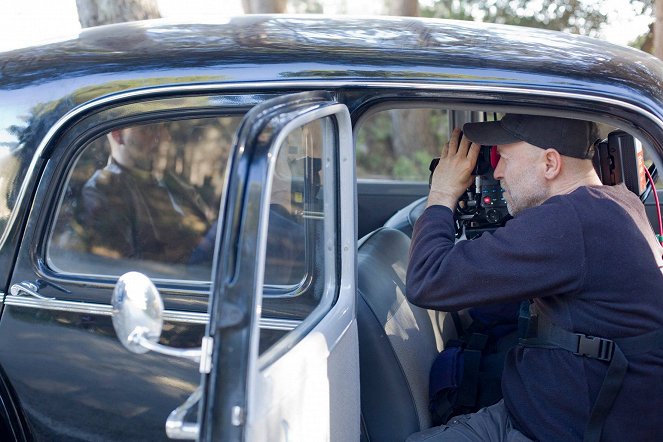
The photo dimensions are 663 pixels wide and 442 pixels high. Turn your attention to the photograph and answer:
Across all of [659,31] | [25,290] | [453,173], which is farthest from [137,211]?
[659,31]

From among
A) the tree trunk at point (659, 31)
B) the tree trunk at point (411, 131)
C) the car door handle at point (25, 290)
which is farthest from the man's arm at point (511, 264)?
the tree trunk at point (411, 131)

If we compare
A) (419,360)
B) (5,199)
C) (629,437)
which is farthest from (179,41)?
(629,437)

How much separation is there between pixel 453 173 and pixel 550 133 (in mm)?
292

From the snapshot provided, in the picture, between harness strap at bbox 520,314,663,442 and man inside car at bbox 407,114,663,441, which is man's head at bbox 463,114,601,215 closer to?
man inside car at bbox 407,114,663,441

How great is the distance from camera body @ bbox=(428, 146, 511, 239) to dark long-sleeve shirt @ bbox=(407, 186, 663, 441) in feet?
1.08

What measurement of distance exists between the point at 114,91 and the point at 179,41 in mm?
245

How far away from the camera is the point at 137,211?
2.65 meters

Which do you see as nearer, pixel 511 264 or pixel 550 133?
pixel 511 264

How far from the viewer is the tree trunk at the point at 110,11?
17.2 ft

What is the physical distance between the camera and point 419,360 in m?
2.40

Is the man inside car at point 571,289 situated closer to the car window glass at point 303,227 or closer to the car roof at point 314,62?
the car roof at point 314,62

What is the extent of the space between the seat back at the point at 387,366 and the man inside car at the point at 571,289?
261mm

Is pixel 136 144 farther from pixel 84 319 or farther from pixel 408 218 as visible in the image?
pixel 408 218

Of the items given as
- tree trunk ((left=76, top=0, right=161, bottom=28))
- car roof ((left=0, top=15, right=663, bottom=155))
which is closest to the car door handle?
car roof ((left=0, top=15, right=663, bottom=155))
